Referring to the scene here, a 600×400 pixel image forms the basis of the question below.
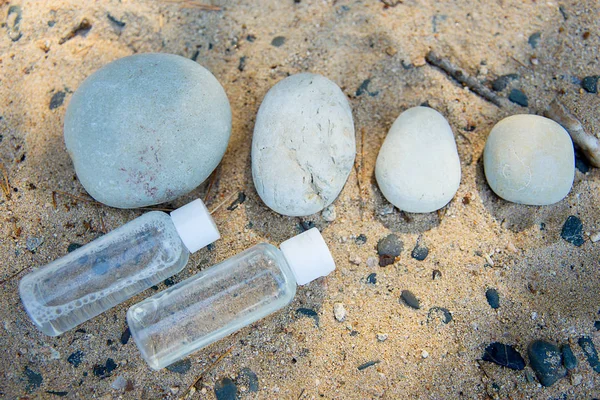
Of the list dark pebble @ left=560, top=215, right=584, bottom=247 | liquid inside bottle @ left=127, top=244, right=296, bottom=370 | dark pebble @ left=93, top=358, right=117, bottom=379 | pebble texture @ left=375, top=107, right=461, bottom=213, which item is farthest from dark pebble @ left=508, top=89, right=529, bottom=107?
dark pebble @ left=93, top=358, right=117, bottom=379

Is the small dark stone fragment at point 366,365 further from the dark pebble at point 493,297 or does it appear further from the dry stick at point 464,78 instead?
the dry stick at point 464,78

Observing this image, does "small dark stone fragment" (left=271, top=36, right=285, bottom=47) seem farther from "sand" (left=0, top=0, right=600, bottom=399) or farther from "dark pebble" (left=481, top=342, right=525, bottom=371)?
"dark pebble" (left=481, top=342, right=525, bottom=371)

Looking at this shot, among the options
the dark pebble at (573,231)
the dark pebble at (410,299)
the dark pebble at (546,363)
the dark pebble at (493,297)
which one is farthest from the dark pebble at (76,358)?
the dark pebble at (573,231)

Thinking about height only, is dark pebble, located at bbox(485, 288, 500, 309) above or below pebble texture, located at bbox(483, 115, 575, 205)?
below

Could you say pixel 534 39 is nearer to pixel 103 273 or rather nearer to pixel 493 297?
pixel 493 297

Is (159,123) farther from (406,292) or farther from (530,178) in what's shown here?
(530,178)

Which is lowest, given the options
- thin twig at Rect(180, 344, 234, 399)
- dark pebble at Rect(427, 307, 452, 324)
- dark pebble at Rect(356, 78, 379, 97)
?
dark pebble at Rect(427, 307, 452, 324)
